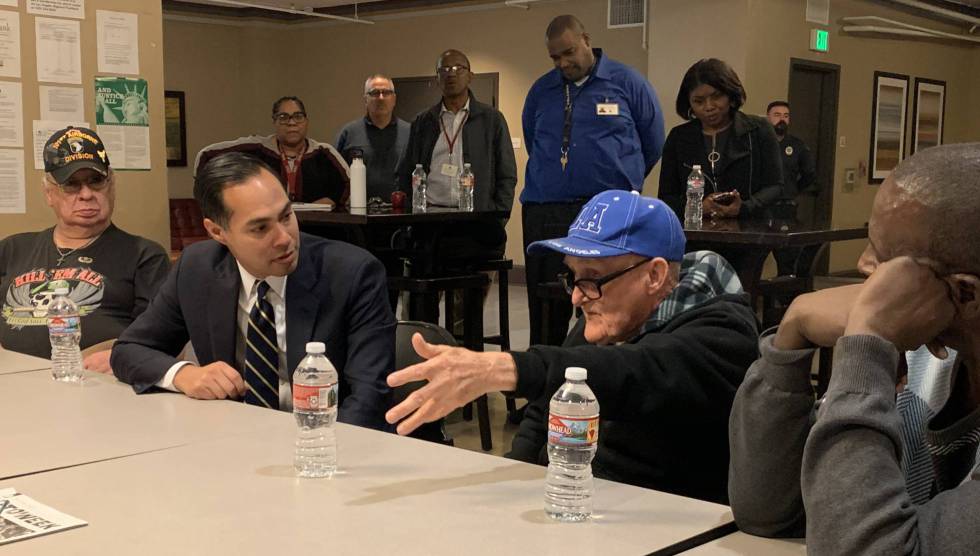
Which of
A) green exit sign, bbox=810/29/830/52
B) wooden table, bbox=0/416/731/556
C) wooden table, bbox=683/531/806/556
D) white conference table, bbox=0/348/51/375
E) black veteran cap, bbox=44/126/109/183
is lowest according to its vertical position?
white conference table, bbox=0/348/51/375

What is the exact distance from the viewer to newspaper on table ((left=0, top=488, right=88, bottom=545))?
4.63ft

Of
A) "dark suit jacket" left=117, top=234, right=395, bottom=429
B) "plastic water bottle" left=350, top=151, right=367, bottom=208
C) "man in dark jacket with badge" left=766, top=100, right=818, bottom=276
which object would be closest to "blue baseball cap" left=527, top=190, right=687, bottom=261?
"dark suit jacket" left=117, top=234, right=395, bottom=429

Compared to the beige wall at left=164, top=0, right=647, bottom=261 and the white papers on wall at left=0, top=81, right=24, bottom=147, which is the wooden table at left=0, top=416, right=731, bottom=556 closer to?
the white papers on wall at left=0, top=81, right=24, bottom=147

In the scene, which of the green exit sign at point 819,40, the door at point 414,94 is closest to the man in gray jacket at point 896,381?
the green exit sign at point 819,40

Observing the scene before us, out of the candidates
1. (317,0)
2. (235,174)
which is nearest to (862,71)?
(317,0)

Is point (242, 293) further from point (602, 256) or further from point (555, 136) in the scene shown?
point (555, 136)

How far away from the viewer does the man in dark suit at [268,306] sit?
2.40 m

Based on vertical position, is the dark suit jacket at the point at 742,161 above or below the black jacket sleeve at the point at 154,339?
above

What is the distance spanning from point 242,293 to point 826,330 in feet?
5.31

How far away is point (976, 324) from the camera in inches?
49.1

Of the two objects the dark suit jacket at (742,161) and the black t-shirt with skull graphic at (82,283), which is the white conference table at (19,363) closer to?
the black t-shirt with skull graphic at (82,283)

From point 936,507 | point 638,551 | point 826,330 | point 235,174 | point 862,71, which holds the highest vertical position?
point 862,71

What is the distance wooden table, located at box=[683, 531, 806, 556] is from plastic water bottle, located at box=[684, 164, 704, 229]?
3.04m

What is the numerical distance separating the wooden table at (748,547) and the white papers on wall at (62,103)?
3.61 meters
